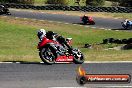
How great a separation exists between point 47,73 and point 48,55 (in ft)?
7.29

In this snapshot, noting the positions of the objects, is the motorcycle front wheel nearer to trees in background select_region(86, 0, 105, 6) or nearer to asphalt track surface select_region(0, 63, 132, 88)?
asphalt track surface select_region(0, 63, 132, 88)

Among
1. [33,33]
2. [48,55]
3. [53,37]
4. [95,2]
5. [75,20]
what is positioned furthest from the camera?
[95,2]

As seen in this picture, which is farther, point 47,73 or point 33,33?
point 33,33

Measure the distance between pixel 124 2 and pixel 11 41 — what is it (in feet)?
163

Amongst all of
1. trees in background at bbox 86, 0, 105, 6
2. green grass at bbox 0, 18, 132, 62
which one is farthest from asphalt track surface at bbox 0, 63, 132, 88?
trees in background at bbox 86, 0, 105, 6

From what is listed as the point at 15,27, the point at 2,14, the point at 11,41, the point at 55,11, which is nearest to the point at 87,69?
the point at 11,41

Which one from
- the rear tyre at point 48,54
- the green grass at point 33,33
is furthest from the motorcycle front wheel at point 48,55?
the green grass at point 33,33

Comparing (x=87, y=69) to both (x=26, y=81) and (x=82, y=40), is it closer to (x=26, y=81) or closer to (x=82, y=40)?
(x=26, y=81)

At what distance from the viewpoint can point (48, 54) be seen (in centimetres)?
1498

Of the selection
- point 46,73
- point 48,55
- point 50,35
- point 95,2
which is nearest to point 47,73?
point 46,73

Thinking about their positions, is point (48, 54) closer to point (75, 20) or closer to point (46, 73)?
point (46, 73)

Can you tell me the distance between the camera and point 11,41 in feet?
109

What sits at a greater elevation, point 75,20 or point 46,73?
point 46,73

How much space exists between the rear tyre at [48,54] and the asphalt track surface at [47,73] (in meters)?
0.31
